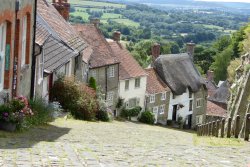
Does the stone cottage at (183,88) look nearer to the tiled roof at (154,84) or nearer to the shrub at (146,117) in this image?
the tiled roof at (154,84)

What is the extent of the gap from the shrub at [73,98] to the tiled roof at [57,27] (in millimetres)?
2302

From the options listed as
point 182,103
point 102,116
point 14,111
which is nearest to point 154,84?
point 182,103

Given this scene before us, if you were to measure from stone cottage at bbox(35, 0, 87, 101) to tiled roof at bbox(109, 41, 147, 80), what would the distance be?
41.7 feet

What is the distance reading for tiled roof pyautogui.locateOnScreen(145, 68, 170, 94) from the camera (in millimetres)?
49188

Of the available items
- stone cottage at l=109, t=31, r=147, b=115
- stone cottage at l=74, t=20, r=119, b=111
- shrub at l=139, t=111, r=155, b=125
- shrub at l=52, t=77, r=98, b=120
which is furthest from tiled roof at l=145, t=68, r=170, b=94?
shrub at l=52, t=77, r=98, b=120

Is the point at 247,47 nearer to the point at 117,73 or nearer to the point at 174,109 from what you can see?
the point at 117,73

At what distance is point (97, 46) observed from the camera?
42.3 m

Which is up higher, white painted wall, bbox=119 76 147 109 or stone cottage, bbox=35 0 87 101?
stone cottage, bbox=35 0 87 101

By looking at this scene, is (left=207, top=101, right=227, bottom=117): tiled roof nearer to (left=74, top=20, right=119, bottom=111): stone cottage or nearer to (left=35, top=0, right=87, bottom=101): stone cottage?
(left=74, top=20, right=119, bottom=111): stone cottage

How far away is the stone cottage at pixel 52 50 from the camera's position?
20.5m

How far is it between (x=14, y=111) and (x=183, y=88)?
39.6 meters

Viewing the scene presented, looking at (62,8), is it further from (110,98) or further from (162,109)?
(162,109)

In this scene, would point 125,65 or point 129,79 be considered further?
point 125,65

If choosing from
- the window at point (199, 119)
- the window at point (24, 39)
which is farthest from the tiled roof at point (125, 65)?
the window at point (24, 39)
